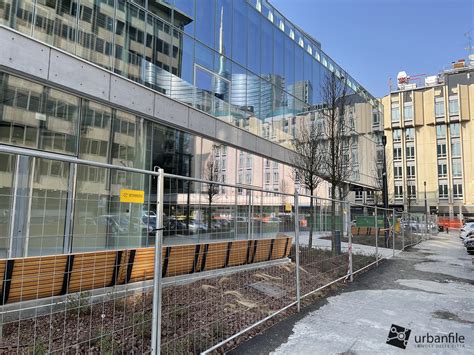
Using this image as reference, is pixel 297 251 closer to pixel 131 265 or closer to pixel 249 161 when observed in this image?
pixel 131 265

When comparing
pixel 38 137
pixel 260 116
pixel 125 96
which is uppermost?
pixel 260 116

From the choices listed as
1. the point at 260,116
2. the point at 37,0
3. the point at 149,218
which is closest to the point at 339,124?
the point at 260,116

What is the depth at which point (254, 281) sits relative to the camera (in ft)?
20.8

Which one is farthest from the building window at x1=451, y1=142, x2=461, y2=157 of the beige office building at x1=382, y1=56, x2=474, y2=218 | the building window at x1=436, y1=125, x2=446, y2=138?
the building window at x1=436, y1=125, x2=446, y2=138

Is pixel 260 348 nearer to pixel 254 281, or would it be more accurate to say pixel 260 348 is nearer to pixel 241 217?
pixel 254 281

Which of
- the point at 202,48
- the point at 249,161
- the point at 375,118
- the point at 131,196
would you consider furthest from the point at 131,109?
the point at 375,118

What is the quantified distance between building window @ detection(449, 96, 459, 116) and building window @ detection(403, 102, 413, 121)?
6.74m

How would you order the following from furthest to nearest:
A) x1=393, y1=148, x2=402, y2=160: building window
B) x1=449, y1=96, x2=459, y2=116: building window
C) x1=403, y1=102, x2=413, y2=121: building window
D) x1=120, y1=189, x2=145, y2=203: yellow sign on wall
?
x1=393, y1=148, x2=402, y2=160: building window
x1=403, y1=102, x2=413, y2=121: building window
x1=449, y1=96, x2=459, y2=116: building window
x1=120, y1=189, x2=145, y2=203: yellow sign on wall

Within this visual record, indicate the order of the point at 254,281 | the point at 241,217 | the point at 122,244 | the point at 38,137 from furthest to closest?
the point at 38,137, the point at 241,217, the point at 254,281, the point at 122,244

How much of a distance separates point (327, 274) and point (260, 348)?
4.14 meters

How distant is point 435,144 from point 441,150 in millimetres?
1568

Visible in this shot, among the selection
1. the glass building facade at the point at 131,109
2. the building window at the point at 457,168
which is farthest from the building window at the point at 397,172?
the glass building facade at the point at 131,109
